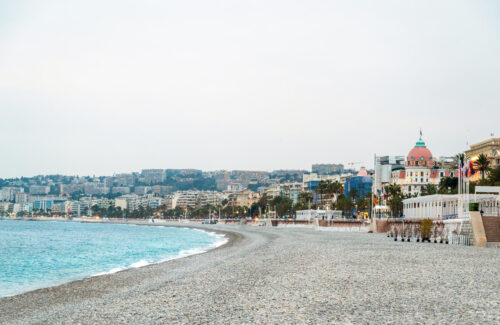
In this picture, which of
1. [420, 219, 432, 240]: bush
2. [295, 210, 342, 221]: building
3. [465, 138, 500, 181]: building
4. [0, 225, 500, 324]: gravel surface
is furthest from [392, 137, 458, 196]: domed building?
[0, 225, 500, 324]: gravel surface

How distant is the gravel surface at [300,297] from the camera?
11500 mm

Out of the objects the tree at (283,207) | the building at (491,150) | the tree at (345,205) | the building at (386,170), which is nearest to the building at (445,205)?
the building at (491,150)

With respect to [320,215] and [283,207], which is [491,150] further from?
[283,207]

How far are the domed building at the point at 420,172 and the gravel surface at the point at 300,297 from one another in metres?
133

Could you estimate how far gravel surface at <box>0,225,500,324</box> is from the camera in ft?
37.7

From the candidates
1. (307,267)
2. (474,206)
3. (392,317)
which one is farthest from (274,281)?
(474,206)

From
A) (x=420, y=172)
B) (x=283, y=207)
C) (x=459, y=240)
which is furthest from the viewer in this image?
(x=283, y=207)

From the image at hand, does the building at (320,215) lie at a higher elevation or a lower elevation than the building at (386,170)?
lower

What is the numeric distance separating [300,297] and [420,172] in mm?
144016

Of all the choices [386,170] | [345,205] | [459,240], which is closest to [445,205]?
[459,240]

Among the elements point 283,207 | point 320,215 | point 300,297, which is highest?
point 300,297

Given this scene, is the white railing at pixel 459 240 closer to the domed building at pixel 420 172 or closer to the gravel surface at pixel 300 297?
the gravel surface at pixel 300 297

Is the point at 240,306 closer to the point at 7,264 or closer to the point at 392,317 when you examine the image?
the point at 392,317

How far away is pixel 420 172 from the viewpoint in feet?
496
